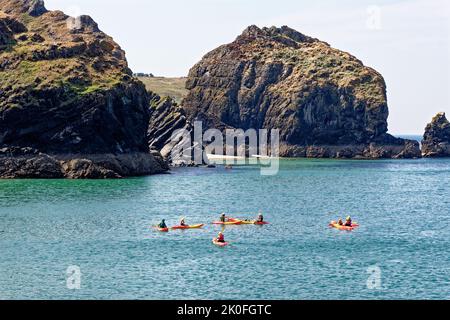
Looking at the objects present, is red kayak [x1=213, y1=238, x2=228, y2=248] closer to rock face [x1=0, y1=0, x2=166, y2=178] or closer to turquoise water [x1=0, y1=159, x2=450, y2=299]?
turquoise water [x1=0, y1=159, x2=450, y2=299]

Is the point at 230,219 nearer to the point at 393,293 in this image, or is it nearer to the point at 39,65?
the point at 393,293

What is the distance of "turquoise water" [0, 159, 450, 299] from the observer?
62375 millimetres

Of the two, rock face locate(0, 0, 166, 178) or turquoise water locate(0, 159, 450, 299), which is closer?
turquoise water locate(0, 159, 450, 299)

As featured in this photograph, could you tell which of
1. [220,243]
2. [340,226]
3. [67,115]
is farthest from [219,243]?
[67,115]

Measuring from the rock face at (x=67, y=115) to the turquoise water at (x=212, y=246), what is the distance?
10.0 metres

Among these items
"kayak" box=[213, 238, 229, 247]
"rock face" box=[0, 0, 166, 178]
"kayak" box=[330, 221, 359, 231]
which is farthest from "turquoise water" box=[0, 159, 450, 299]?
"rock face" box=[0, 0, 166, 178]

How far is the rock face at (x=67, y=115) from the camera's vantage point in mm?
160500

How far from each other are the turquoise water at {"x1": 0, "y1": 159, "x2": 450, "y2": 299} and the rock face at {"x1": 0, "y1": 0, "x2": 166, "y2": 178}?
32.9ft

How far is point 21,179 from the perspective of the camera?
512ft

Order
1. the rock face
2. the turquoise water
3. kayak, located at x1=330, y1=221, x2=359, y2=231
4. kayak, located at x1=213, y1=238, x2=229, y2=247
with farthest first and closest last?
the rock face
kayak, located at x1=330, y1=221, x2=359, y2=231
kayak, located at x1=213, y1=238, x2=229, y2=247
the turquoise water

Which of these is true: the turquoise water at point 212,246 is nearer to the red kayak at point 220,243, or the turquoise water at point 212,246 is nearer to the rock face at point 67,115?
the red kayak at point 220,243

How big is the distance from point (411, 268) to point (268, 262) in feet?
46.5
